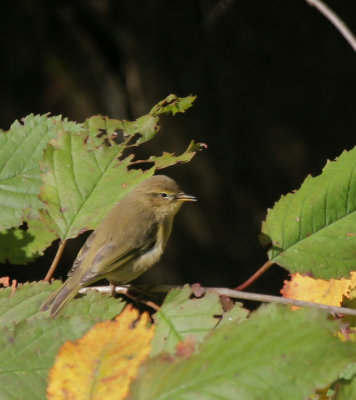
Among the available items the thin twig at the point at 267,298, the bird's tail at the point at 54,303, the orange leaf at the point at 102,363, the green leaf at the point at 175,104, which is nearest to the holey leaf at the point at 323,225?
the thin twig at the point at 267,298

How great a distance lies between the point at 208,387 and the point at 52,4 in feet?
15.7

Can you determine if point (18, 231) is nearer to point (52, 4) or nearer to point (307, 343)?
point (307, 343)

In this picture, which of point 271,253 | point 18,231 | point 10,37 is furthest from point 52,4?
point 271,253

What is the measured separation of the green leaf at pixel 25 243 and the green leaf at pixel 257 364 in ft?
2.99

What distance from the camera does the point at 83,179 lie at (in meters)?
1.59

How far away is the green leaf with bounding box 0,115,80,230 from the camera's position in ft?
5.30

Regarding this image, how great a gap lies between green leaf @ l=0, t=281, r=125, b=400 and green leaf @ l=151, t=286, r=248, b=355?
0.10m

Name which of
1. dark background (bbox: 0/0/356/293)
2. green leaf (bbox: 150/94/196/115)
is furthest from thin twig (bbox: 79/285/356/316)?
dark background (bbox: 0/0/356/293)

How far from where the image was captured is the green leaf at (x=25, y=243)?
1.70 metres

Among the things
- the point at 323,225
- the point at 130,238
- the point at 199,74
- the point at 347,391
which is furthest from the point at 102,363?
the point at 199,74

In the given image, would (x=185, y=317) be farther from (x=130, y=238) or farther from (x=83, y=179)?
(x=130, y=238)

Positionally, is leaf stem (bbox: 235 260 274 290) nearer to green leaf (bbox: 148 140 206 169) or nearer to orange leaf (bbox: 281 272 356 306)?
orange leaf (bbox: 281 272 356 306)

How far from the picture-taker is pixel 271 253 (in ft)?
4.89

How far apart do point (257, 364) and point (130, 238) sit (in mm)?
1502
